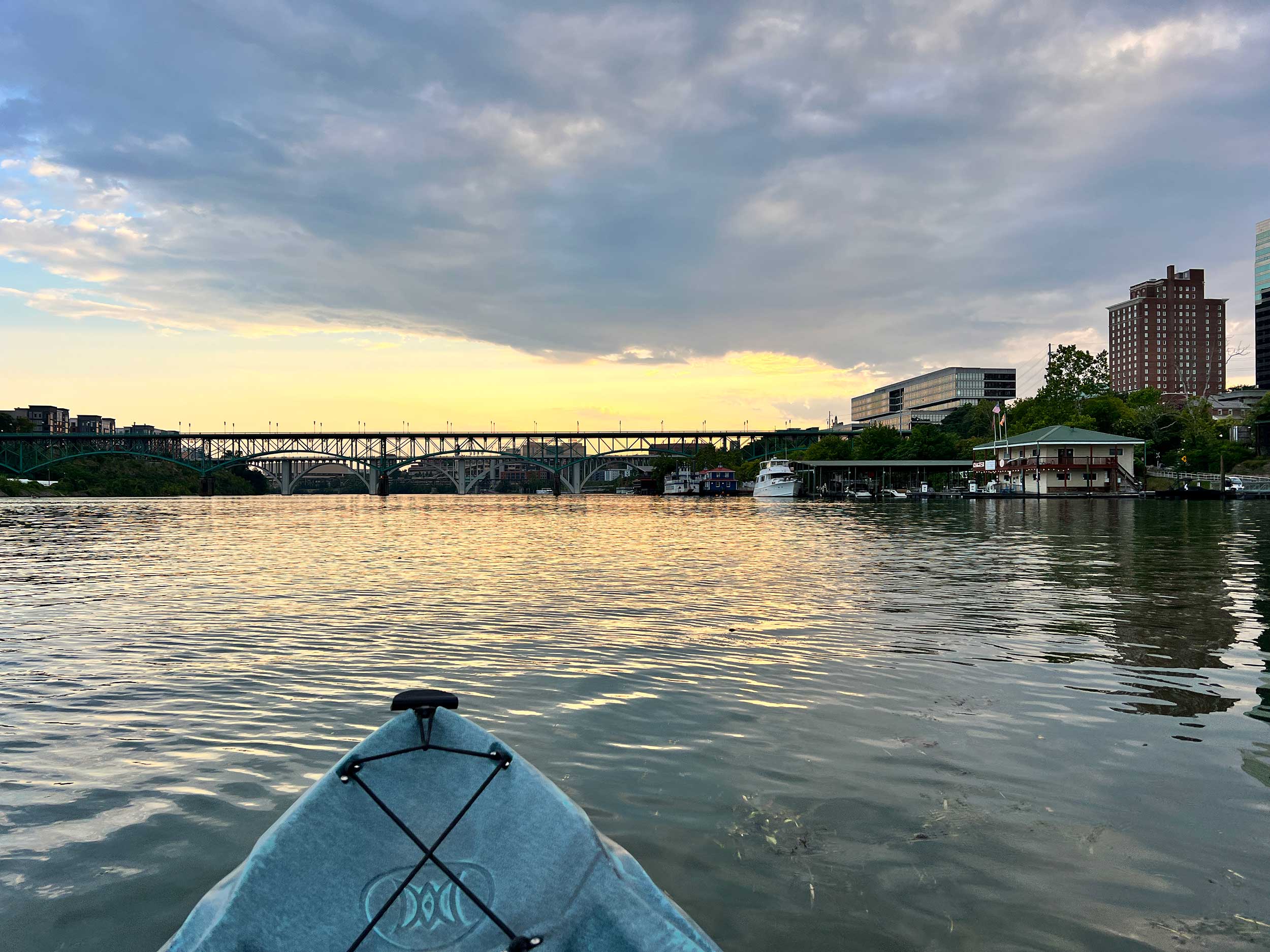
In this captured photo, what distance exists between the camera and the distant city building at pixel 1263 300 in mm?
177875

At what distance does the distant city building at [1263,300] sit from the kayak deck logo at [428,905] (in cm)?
22360

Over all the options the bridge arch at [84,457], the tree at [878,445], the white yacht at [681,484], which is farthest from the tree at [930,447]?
the bridge arch at [84,457]

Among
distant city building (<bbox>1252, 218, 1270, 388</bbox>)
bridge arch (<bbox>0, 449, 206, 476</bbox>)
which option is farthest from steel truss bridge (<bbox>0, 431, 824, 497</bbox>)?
distant city building (<bbox>1252, 218, 1270, 388</bbox>)

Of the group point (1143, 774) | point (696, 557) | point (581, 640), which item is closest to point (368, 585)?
point (581, 640)

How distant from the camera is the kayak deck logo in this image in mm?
3732

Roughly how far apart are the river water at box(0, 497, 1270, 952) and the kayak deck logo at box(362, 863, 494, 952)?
4.76 feet

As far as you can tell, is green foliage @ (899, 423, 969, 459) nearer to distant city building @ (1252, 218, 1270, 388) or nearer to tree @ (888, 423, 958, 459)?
tree @ (888, 423, 958, 459)

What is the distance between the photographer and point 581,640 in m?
12.6

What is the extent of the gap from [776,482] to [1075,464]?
37.7m

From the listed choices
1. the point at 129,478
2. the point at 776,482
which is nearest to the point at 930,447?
the point at 776,482

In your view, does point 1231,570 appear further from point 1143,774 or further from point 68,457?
point 68,457

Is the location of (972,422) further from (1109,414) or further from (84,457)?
(84,457)

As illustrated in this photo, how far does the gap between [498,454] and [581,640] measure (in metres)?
156

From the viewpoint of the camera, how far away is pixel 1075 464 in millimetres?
91688
